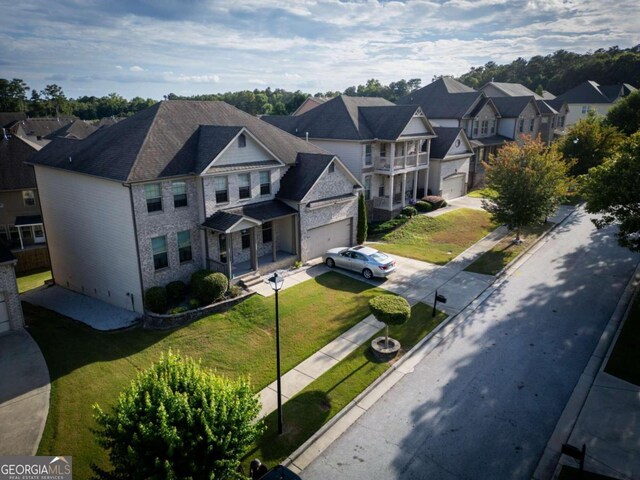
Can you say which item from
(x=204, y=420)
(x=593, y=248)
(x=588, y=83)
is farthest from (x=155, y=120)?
(x=588, y=83)

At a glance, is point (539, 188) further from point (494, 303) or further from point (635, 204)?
point (494, 303)

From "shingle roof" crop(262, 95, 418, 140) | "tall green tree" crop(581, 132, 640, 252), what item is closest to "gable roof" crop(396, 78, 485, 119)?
"shingle roof" crop(262, 95, 418, 140)

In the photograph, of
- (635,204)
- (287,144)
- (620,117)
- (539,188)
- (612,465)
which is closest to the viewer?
(612,465)

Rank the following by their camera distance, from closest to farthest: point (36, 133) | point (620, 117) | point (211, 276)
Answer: point (211, 276) < point (620, 117) < point (36, 133)

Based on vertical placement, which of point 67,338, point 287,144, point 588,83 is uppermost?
point 588,83

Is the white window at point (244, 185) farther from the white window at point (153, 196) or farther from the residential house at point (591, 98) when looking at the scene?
the residential house at point (591, 98)

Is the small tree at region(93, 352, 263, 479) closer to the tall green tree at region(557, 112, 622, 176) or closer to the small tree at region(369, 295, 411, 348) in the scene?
the small tree at region(369, 295, 411, 348)

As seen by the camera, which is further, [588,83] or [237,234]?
[588,83]

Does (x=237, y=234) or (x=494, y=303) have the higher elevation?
(x=237, y=234)
